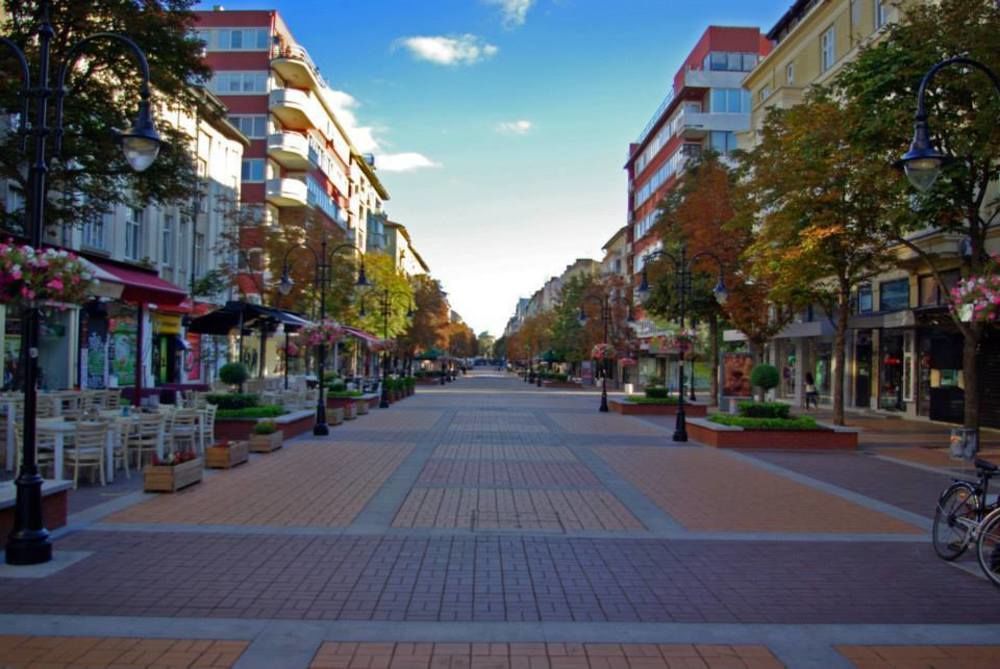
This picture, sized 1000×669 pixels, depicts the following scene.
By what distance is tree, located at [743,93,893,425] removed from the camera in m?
19.8

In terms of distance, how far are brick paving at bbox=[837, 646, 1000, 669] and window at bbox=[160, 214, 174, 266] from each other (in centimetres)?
3301

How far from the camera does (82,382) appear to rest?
27.0m

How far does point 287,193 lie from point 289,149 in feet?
8.95

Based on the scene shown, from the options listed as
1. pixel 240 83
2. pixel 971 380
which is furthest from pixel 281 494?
pixel 240 83

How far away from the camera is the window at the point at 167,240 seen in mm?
33875

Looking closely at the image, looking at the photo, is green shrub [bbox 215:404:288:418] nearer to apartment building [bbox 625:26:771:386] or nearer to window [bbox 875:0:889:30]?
window [bbox 875:0:889:30]

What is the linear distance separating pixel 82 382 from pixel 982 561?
88.4 feet

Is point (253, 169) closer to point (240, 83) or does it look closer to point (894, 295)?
point (240, 83)

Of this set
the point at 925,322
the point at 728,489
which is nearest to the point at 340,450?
the point at 728,489

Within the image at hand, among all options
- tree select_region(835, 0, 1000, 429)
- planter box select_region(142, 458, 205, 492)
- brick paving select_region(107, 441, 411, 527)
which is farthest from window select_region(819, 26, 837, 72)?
planter box select_region(142, 458, 205, 492)

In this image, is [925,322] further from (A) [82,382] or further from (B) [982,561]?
(A) [82,382]

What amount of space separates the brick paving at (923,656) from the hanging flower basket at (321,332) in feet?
63.0

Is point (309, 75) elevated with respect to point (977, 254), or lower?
elevated

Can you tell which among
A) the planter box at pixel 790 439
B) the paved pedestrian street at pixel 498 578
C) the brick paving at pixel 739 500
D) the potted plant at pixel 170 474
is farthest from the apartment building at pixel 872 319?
the potted plant at pixel 170 474
